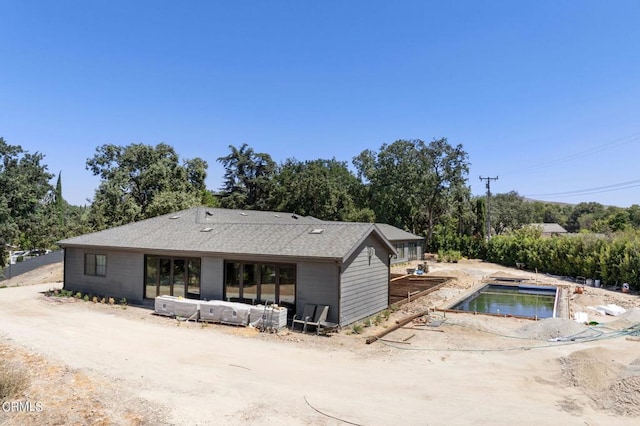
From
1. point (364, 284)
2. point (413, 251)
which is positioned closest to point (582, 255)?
point (413, 251)

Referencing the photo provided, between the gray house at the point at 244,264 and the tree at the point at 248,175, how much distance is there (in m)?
31.5

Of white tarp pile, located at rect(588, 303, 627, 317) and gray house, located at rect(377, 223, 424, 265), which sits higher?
gray house, located at rect(377, 223, 424, 265)

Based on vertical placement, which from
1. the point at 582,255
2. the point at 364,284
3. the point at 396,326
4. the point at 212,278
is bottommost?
the point at 396,326

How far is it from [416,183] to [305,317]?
35651mm

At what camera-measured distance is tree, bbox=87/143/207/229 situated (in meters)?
35.1

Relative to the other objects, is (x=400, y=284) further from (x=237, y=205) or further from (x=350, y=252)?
(x=237, y=205)

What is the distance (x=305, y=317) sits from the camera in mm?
13352

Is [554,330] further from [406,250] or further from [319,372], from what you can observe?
[406,250]

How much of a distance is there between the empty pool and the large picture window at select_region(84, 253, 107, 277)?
15.5 meters

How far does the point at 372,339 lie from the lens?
1212 cm

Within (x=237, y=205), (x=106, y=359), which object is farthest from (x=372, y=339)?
(x=237, y=205)

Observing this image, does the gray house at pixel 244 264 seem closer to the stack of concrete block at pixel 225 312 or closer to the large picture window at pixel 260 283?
the large picture window at pixel 260 283

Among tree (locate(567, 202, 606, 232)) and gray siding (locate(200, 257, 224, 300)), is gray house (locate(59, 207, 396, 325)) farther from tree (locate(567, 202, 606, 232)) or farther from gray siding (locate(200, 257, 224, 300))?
tree (locate(567, 202, 606, 232))

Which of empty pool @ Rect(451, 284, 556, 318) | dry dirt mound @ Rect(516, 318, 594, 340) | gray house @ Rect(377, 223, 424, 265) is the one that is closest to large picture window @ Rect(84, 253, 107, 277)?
empty pool @ Rect(451, 284, 556, 318)
